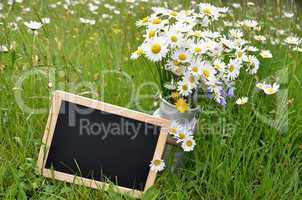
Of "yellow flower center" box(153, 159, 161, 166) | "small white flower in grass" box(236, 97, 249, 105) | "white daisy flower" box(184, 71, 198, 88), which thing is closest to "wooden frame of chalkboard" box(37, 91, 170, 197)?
"yellow flower center" box(153, 159, 161, 166)

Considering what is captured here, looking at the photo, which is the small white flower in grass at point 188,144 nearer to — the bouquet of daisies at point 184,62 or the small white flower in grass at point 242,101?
the bouquet of daisies at point 184,62

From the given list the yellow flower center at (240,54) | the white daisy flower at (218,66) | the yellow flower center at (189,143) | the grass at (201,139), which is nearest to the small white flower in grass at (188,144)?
the yellow flower center at (189,143)

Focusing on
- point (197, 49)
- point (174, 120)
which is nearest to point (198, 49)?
point (197, 49)

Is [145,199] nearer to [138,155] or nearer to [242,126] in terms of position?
[138,155]

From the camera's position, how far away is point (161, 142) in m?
1.20

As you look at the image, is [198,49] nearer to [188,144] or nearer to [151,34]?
[151,34]

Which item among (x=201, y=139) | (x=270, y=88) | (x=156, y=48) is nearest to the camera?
(x=156, y=48)

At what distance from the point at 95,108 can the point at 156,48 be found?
251 millimetres

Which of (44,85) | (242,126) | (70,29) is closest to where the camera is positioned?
(242,126)

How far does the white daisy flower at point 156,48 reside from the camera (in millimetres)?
1140

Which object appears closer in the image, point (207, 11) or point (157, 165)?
point (157, 165)

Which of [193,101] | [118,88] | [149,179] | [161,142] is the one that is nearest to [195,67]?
[193,101]

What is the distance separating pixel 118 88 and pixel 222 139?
54 centimetres

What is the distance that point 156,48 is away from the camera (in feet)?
3.76
